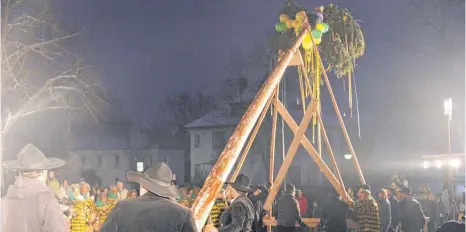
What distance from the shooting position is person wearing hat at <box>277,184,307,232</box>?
1097 centimetres

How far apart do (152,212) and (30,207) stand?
134cm

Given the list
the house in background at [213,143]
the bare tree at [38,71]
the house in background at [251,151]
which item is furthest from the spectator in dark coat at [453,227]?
the house in background at [213,143]

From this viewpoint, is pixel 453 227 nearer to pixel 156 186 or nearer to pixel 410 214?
pixel 156 186

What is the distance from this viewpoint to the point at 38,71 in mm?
21281

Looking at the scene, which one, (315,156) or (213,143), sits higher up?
(315,156)

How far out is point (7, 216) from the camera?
4.58 meters

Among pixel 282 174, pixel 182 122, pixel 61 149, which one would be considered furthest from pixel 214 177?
Result: pixel 182 122

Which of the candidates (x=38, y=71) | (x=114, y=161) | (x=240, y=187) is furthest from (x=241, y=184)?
(x=114, y=161)

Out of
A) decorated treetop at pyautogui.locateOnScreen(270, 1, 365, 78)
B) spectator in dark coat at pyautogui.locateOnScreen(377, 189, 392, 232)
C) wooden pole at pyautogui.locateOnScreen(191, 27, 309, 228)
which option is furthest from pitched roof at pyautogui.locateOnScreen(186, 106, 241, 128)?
wooden pole at pyautogui.locateOnScreen(191, 27, 309, 228)

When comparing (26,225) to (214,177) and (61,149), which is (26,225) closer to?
(214,177)

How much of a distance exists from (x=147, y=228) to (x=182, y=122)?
53083mm

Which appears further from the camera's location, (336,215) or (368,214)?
(336,215)

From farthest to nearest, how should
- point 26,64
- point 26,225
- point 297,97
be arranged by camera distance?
point 297,97
point 26,64
point 26,225

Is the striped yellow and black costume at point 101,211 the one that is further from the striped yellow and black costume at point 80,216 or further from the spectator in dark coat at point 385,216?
the spectator in dark coat at point 385,216
